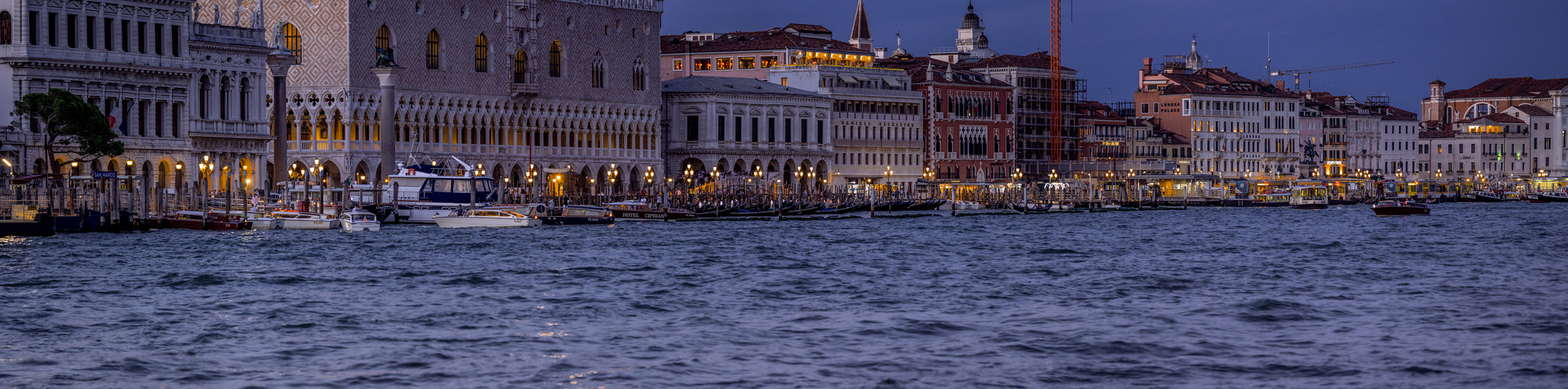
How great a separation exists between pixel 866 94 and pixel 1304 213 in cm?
2182

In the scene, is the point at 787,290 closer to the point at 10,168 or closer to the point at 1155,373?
the point at 1155,373

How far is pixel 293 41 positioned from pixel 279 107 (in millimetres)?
6593

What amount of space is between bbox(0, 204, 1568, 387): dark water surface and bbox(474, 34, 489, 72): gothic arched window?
33.1m

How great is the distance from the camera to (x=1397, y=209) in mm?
88312

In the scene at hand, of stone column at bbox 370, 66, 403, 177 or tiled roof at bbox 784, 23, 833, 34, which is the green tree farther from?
tiled roof at bbox 784, 23, 833, 34

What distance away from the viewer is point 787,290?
111 ft

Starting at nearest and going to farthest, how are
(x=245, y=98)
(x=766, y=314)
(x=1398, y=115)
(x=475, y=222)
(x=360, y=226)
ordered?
(x=766, y=314) < (x=360, y=226) < (x=475, y=222) < (x=245, y=98) < (x=1398, y=115)

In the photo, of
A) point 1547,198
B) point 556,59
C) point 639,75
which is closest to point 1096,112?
point 1547,198

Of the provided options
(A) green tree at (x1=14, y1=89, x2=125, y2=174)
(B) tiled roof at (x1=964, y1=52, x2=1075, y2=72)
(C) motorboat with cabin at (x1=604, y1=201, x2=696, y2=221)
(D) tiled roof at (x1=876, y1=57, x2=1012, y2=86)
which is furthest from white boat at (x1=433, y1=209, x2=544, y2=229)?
(B) tiled roof at (x1=964, y1=52, x2=1075, y2=72)

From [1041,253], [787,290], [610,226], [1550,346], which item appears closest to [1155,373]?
[1550,346]

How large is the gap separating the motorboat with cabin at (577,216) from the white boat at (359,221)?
9.05 m

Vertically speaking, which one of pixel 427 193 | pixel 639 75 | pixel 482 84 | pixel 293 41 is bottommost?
pixel 427 193

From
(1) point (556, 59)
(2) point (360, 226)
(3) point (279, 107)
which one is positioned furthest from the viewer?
(1) point (556, 59)

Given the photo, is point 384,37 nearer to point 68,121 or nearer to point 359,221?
point 359,221
